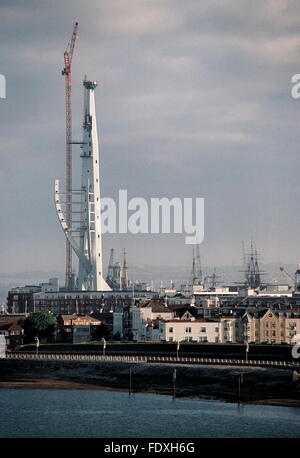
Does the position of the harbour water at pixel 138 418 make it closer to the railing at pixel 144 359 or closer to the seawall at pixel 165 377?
the seawall at pixel 165 377

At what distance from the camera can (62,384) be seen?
5787 inches

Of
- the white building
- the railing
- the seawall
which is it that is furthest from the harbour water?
the white building

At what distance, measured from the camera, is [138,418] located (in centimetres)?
11231

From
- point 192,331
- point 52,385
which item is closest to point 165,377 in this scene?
point 52,385

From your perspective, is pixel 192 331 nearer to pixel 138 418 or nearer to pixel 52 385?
pixel 52 385

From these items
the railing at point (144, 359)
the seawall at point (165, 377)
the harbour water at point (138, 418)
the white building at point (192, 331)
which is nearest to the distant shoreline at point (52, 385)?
the seawall at point (165, 377)

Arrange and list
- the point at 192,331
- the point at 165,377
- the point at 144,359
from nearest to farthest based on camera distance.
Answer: the point at 165,377 < the point at 144,359 < the point at 192,331

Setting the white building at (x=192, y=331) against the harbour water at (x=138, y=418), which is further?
the white building at (x=192, y=331)

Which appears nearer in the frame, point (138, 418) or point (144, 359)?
point (138, 418)

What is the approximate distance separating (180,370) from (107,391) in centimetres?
928

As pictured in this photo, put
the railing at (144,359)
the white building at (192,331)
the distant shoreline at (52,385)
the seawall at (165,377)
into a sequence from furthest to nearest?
1. the white building at (192,331)
2. the railing at (144,359)
3. the distant shoreline at (52,385)
4. the seawall at (165,377)

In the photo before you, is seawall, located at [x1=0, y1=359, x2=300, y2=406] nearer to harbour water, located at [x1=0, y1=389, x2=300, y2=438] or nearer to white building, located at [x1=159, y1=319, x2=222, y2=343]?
harbour water, located at [x1=0, y1=389, x2=300, y2=438]

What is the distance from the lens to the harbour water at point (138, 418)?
104 metres
